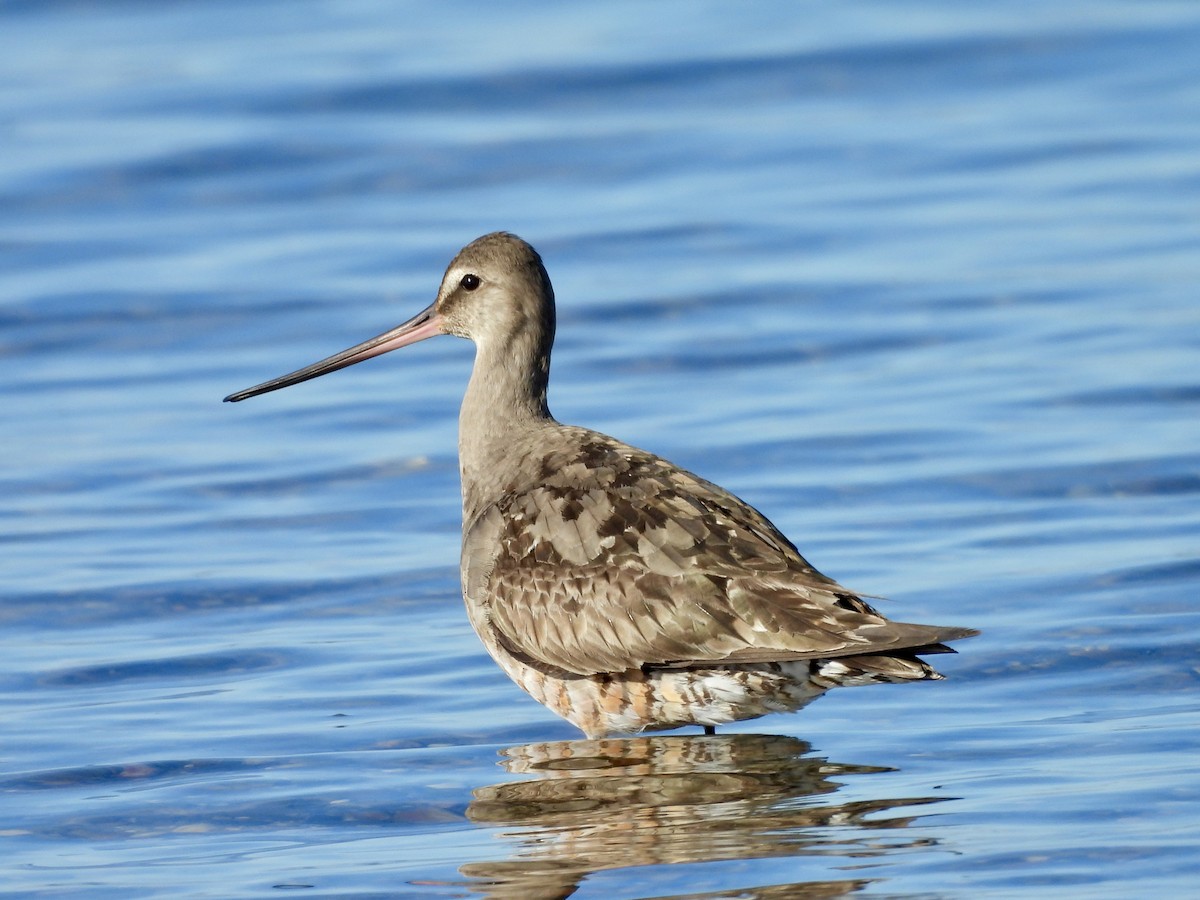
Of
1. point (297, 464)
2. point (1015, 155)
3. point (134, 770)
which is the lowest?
point (134, 770)

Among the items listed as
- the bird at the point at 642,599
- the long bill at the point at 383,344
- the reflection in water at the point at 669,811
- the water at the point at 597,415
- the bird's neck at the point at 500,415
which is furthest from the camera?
the long bill at the point at 383,344

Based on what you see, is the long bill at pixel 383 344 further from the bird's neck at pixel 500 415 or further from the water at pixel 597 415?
the water at pixel 597 415

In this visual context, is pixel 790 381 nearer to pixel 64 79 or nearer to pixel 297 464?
pixel 297 464

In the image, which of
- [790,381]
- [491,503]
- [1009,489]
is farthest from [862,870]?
[790,381]

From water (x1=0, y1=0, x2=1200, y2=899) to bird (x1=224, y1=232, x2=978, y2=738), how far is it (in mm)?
279

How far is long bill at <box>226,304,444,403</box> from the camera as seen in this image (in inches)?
328

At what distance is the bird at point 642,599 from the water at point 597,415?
0.91 feet

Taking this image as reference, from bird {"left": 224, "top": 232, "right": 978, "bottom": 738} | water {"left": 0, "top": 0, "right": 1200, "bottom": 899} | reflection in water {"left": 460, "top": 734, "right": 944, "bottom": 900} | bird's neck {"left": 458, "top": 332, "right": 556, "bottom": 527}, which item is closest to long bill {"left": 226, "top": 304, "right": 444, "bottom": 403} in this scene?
bird's neck {"left": 458, "top": 332, "right": 556, "bottom": 527}

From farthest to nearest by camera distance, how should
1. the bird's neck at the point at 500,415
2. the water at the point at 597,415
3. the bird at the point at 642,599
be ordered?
the bird's neck at the point at 500,415
the bird at the point at 642,599
the water at the point at 597,415

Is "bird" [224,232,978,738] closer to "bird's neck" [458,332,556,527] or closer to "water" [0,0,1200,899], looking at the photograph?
"bird's neck" [458,332,556,527]

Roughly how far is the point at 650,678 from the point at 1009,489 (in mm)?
3386

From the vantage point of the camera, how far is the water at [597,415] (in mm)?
6324

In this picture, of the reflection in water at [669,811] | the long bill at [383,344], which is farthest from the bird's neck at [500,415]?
the reflection in water at [669,811]

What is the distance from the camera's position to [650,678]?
6848 millimetres
